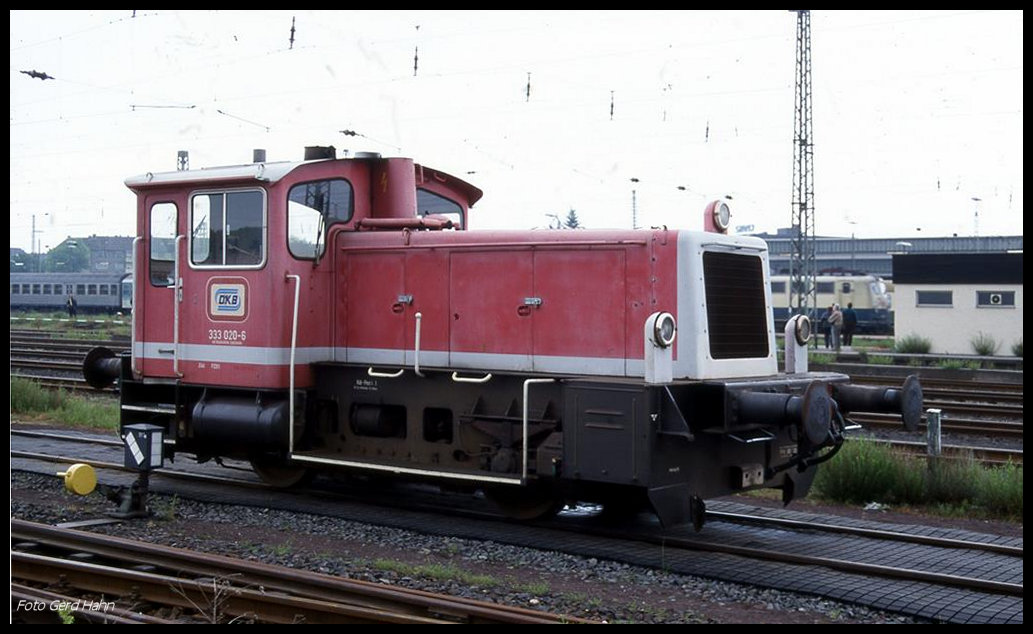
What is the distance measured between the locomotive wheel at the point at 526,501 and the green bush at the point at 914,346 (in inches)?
930

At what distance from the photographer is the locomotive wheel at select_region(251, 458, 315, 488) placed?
10.0 metres

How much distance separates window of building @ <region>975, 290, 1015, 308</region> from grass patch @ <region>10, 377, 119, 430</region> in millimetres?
24289

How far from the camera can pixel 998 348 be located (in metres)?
30.0

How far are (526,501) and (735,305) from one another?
7.81 feet

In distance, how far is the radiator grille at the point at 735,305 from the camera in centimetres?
831

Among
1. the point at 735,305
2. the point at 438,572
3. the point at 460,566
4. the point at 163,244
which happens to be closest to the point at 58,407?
the point at 163,244

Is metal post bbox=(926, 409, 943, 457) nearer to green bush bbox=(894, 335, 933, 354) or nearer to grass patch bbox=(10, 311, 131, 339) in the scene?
green bush bbox=(894, 335, 933, 354)

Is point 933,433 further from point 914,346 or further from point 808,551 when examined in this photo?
point 914,346

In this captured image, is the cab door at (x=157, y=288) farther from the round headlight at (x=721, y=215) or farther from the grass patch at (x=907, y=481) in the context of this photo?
the grass patch at (x=907, y=481)

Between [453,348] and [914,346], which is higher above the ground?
[453,348]

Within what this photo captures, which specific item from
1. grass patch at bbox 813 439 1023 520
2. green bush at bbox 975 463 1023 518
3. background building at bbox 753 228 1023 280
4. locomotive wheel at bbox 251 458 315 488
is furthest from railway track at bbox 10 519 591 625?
background building at bbox 753 228 1023 280

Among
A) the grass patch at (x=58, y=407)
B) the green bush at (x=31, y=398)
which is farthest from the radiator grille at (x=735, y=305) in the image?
the green bush at (x=31, y=398)

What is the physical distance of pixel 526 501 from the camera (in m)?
8.78

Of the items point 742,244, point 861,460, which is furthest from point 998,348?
point 742,244
